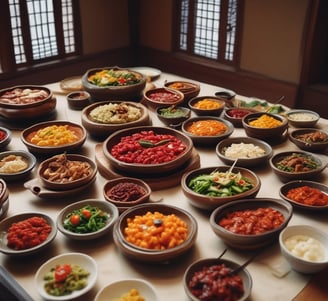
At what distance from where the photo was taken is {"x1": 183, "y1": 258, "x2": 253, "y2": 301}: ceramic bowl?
2.10m

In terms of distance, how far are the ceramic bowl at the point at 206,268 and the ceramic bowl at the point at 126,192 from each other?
679mm

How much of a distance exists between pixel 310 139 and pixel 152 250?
1905 mm

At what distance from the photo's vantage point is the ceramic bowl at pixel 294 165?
3143mm

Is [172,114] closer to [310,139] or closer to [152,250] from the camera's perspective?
[310,139]

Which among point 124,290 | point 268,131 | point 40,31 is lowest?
point 124,290

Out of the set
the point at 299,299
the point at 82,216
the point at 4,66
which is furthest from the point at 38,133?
Result: the point at 4,66

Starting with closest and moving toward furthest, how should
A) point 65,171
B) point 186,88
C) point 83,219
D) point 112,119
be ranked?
point 83,219 < point 65,171 < point 112,119 < point 186,88

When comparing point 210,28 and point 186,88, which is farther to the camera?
point 210,28

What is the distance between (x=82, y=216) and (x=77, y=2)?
4851mm

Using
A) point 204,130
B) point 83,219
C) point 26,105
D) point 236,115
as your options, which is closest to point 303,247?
point 83,219

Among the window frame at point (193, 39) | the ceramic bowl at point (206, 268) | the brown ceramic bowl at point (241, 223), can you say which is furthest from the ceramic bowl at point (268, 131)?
the window frame at point (193, 39)

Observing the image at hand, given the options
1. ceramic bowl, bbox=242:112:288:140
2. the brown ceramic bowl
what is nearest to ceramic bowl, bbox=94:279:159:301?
the brown ceramic bowl

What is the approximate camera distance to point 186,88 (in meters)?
4.67

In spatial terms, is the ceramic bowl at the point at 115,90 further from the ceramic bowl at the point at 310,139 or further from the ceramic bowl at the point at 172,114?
the ceramic bowl at the point at 310,139
